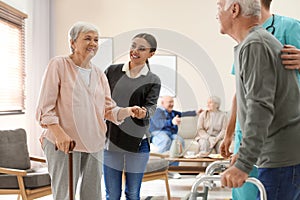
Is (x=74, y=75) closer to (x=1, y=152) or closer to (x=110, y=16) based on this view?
(x=1, y=152)

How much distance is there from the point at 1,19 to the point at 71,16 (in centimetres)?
169

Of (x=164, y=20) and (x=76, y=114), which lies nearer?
(x=76, y=114)

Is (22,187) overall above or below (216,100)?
below

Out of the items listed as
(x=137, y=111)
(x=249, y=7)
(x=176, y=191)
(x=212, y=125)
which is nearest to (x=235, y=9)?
(x=249, y=7)

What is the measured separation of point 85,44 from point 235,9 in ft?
3.38

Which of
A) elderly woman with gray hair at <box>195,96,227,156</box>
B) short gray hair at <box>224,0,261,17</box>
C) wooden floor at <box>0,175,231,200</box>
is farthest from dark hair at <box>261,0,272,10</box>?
elderly woman with gray hair at <box>195,96,227,156</box>

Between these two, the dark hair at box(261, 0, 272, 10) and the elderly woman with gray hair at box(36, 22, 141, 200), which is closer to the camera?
the dark hair at box(261, 0, 272, 10)

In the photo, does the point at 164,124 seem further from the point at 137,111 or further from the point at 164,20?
the point at 164,20

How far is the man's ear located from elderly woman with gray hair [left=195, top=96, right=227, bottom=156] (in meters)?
4.10

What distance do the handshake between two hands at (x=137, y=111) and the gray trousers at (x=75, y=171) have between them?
0.29m

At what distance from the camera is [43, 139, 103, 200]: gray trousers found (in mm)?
2156

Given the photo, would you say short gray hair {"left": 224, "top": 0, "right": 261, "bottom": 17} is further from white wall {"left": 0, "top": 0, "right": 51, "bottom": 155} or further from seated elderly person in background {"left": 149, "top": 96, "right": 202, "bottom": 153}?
white wall {"left": 0, "top": 0, "right": 51, "bottom": 155}

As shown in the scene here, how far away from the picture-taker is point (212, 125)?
553 centimetres

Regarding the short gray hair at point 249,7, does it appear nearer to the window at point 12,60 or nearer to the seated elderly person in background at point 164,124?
the seated elderly person in background at point 164,124
